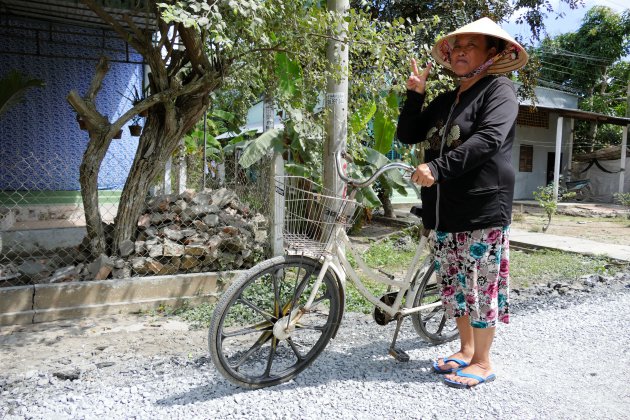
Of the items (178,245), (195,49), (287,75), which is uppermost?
Answer: (287,75)

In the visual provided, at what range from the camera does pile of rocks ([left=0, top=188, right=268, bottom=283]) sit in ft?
15.3

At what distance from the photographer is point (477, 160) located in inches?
108

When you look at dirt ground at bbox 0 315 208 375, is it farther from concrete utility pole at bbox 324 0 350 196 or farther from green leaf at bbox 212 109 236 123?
green leaf at bbox 212 109 236 123

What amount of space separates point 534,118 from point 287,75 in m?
16.0

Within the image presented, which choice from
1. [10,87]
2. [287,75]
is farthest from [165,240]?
[10,87]

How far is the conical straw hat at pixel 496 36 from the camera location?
2898 mm

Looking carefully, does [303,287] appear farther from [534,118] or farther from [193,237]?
[534,118]

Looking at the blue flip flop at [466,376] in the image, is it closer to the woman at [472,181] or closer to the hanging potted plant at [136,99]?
the woman at [472,181]

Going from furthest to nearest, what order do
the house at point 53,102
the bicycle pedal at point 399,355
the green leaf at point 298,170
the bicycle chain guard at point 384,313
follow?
the green leaf at point 298,170
the house at point 53,102
the bicycle chain guard at point 384,313
the bicycle pedal at point 399,355

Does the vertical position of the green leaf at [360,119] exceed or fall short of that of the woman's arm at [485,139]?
it exceeds it

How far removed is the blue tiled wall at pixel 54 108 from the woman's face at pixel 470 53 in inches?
223

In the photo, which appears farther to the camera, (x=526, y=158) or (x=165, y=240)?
(x=526, y=158)

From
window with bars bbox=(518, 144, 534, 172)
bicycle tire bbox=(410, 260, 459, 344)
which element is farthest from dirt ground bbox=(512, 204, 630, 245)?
bicycle tire bbox=(410, 260, 459, 344)

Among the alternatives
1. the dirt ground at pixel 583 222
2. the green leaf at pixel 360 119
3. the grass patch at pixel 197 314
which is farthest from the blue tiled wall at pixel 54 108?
the dirt ground at pixel 583 222
